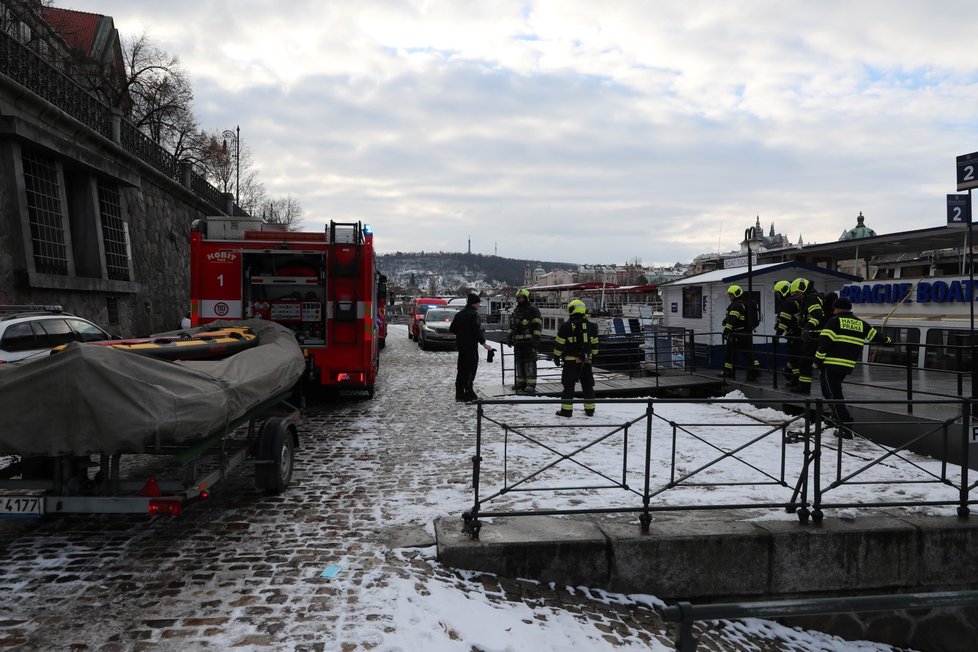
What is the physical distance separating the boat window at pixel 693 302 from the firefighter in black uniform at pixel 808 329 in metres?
8.83

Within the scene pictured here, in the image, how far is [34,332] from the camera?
9.34 metres

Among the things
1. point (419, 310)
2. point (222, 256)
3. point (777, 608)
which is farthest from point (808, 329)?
point (419, 310)

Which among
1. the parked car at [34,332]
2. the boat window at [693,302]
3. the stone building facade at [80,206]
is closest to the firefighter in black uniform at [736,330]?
the boat window at [693,302]

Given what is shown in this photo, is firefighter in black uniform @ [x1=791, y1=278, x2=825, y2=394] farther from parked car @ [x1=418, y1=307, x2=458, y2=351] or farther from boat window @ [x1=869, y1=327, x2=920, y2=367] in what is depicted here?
parked car @ [x1=418, y1=307, x2=458, y2=351]

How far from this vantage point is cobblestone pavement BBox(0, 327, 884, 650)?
375 cm

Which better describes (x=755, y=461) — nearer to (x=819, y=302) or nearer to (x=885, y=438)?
(x=885, y=438)

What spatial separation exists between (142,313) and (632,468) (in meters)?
19.7

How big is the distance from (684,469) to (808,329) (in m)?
5.10

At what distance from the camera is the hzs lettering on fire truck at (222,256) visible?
32.6 feet

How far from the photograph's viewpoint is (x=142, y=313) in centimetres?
2116

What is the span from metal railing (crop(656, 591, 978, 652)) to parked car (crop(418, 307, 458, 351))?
20.8 meters

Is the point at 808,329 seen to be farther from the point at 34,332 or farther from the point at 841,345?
the point at 34,332

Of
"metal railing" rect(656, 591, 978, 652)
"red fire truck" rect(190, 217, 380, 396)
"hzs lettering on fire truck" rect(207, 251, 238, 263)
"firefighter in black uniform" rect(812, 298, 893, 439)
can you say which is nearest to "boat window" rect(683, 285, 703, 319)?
"firefighter in black uniform" rect(812, 298, 893, 439)

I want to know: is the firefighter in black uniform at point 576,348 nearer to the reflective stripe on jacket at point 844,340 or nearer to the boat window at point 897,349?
the reflective stripe on jacket at point 844,340
